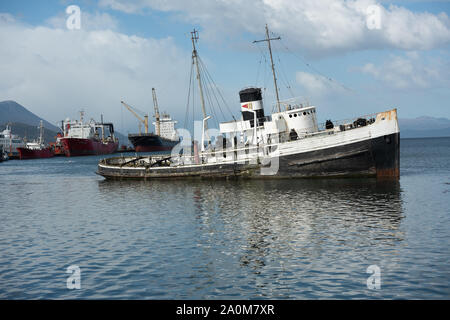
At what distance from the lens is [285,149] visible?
40000 mm

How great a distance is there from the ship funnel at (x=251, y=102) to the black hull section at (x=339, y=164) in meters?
6.18

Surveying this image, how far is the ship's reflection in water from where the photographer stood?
1362cm

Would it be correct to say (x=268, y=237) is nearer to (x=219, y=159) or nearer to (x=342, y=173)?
(x=342, y=173)

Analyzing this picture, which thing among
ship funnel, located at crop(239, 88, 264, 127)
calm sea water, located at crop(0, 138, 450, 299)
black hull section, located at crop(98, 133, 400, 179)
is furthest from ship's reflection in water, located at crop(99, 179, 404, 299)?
ship funnel, located at crop(239, 88, 264, 127)

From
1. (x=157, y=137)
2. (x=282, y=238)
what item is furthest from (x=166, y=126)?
(x=282, y=238)

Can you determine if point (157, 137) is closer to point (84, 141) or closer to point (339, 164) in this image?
point (84, 141)

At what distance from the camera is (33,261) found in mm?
17156

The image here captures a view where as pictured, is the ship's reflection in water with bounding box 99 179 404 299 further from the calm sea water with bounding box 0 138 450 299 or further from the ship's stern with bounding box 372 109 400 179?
the ship's stern with bounding box 372 109 400 179

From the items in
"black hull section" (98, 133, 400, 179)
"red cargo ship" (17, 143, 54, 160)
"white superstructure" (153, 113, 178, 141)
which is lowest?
"black hull section" (98, 133, 400, 179)

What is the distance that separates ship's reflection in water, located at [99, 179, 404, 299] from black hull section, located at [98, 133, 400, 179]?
240 centimetres

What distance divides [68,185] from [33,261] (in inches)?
1344
